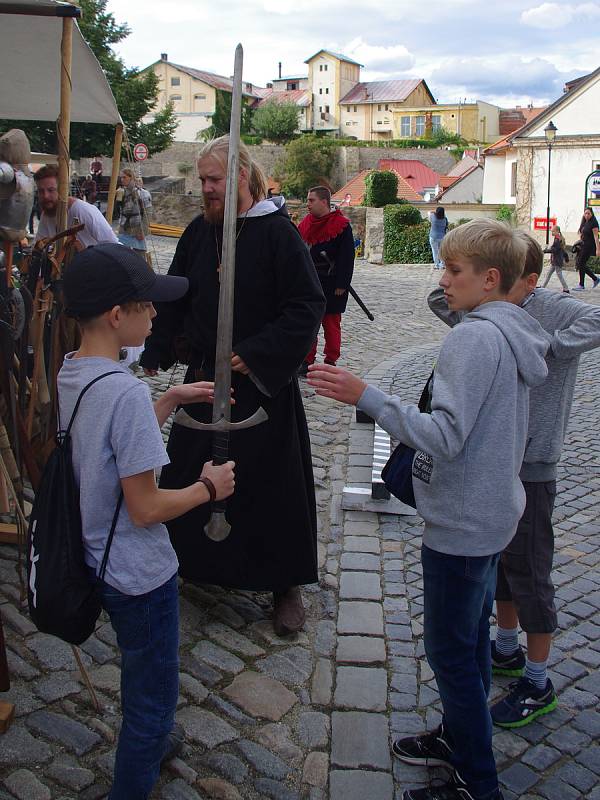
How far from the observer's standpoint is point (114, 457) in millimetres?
2039

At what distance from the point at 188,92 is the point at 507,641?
94.5 metres

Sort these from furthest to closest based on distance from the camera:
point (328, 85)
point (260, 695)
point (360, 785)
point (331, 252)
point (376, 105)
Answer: point (328, 85) < point (376, 105) < point (331, 252) < point (260, 695) < point (360, 785)

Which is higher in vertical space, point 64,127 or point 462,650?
point 64,127

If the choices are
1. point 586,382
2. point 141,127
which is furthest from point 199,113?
point 586,382

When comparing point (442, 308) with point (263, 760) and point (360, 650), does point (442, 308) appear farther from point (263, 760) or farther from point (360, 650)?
point (263, 760)

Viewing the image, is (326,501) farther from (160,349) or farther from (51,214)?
(51,214)

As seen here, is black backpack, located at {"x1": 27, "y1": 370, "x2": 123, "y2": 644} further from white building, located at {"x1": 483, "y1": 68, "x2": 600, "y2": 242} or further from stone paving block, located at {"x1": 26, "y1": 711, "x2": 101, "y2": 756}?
white building, located at {"x1": 483, "y1": 68, "x2": 600, "y2": 242}

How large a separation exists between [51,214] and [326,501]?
3.00 meters

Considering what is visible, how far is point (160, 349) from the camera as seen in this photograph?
12.0 feet

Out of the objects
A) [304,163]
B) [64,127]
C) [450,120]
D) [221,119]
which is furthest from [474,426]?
[450,120]

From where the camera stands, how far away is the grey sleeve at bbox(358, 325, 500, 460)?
2.14 metres

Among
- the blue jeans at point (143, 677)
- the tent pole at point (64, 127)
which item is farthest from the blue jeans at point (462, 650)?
the tent pole at point (64, 127)

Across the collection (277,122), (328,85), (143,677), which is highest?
(328,85)

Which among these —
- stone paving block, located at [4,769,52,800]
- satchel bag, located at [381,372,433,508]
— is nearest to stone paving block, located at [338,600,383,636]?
satchel bag, located at [381,372,433,508]
